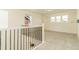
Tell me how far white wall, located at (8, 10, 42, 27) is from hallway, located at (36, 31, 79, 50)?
0.63 ft

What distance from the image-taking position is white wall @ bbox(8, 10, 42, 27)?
1.11m

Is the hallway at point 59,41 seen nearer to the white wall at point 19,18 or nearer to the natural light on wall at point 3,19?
the white wall at point 19,18

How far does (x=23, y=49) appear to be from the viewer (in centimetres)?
114

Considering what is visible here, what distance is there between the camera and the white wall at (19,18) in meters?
1.11

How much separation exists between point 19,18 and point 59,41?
1.76ft

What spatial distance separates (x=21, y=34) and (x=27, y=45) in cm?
15

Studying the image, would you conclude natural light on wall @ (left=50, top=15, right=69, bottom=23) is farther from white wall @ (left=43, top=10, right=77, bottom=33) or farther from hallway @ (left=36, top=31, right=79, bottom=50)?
hallway @ (left=36, top=31, right=79, bottom=50)

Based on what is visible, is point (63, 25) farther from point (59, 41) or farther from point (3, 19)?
point (3, 19)

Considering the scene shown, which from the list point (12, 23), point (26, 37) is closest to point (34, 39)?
point (26, 37)

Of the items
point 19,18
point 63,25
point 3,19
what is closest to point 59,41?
point 63,25

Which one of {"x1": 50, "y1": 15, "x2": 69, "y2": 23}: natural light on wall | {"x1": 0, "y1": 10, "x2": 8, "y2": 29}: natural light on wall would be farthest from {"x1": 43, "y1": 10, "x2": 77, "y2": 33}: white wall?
{"x1": 0, "y1": 10, "x2": 8, "y2": 29}: natural light on wall

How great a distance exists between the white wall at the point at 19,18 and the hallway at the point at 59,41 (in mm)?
191

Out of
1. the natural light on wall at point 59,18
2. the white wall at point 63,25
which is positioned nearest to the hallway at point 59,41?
the white wall at point 63,25

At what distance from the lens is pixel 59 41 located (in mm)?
1190
